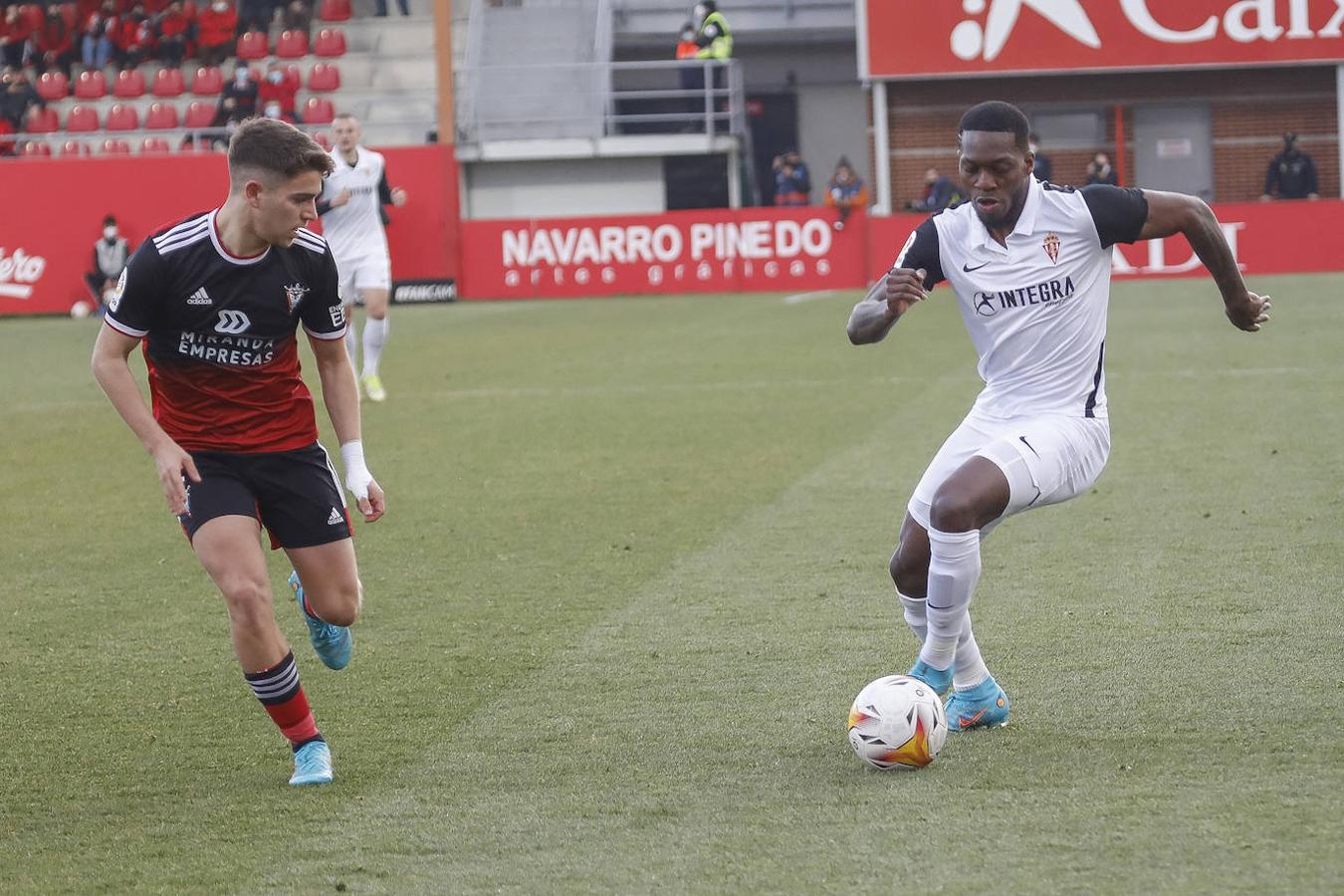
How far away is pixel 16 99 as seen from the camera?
3153 centimetres

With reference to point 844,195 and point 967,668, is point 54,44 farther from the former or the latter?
point 967,668

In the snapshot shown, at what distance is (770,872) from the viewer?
4035mm

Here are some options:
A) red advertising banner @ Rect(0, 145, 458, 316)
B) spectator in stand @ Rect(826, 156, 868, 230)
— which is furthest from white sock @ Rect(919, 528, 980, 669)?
red advertising banner @ Rect(0, 145, 458, 316)

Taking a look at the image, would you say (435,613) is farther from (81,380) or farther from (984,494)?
(81,380)

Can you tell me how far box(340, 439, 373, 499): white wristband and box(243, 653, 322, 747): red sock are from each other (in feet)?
1.84

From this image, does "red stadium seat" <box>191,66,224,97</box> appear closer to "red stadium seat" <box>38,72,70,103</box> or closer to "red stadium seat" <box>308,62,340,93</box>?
"red stadium seat" <box>308,62,340,93</box>

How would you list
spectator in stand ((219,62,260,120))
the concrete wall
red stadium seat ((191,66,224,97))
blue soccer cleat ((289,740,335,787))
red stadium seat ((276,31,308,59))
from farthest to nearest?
red stadium seat ((276,31,308,59)) → red stadium seat ((191,66,224,97)) → the concrete wall → spectator in stand ((219,62,260,120)) → blue soccer cleat ((289,740,335,787))

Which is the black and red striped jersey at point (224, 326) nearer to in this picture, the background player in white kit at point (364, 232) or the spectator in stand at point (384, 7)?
the background player in white kit at point (364, 232)

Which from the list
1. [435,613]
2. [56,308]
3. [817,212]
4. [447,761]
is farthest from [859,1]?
[447,761]

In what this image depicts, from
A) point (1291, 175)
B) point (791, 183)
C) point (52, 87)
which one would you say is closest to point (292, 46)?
point (52, 87)

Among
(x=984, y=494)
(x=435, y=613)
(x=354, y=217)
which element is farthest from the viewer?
(x=354, y=217)

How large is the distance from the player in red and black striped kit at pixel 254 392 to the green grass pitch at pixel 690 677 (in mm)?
450

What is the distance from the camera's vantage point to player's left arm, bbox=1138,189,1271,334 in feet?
16.9

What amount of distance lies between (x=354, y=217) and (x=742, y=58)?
2294 centimetres
